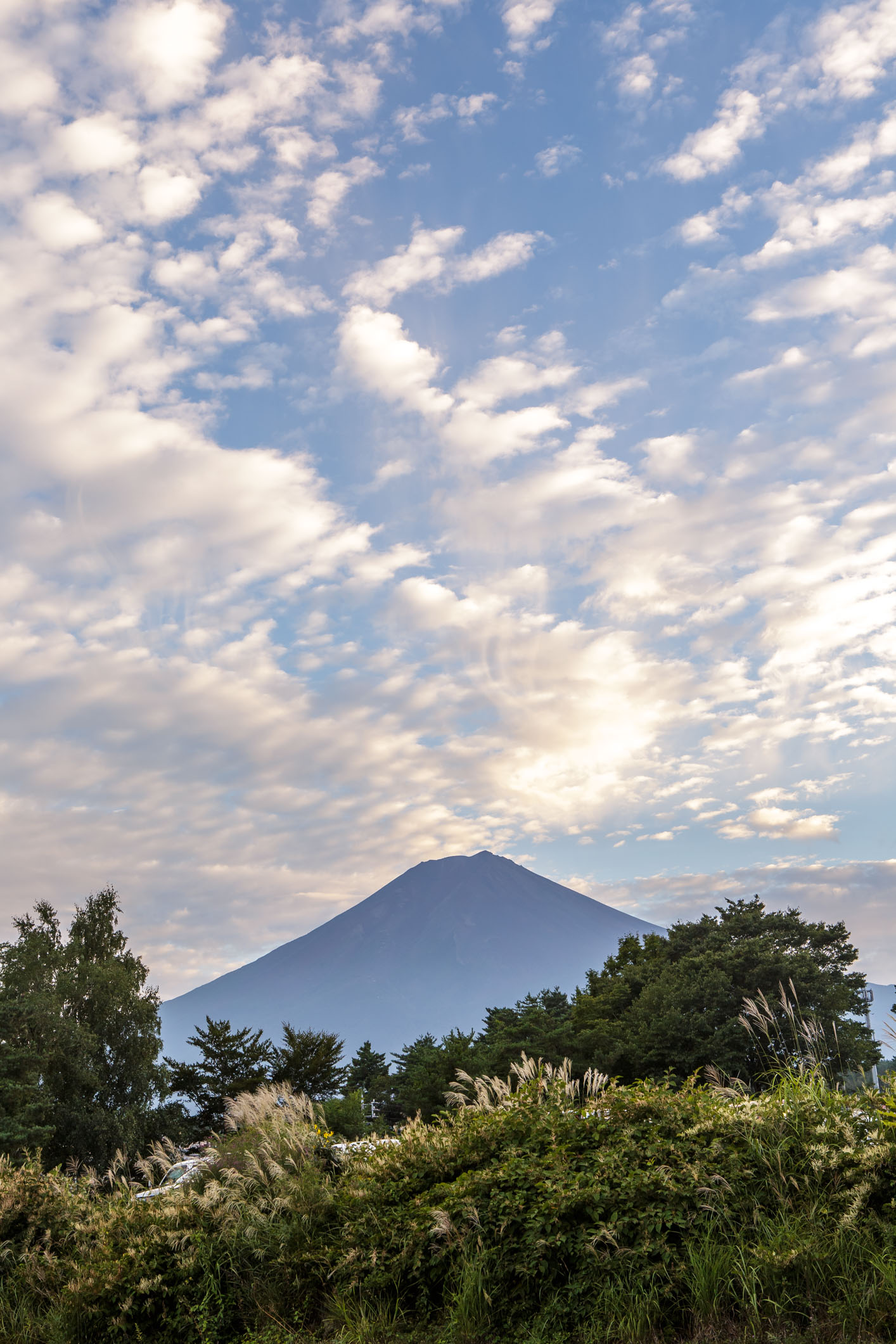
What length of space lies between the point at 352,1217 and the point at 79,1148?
1578 inches

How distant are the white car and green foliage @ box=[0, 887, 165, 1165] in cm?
2724

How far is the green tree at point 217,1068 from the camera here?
124 ft

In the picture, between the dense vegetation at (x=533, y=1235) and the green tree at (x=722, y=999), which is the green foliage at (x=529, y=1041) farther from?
the dense vegetation at (x=533, y=1235)

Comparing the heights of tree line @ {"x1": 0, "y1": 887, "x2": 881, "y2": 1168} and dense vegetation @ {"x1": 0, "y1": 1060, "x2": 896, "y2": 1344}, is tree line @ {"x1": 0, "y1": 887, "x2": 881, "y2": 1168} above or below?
below

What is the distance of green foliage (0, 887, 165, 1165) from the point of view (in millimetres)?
37812

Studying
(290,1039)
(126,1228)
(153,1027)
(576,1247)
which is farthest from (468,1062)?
(576,1247)

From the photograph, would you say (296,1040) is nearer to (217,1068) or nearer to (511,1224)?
(217,1068)

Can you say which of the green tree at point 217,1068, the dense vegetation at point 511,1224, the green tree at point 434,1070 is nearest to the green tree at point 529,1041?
the green tree at point 434,1070

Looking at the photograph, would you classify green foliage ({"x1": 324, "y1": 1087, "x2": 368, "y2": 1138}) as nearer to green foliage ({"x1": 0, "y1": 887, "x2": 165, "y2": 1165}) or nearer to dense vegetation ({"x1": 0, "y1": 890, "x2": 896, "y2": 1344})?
green foliage ({"x1": 0, "y1": 887, "x2": 165, "y2": 1165})

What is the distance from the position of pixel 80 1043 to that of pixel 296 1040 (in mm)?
10161

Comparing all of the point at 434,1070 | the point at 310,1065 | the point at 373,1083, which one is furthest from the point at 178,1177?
the point at 373,1083

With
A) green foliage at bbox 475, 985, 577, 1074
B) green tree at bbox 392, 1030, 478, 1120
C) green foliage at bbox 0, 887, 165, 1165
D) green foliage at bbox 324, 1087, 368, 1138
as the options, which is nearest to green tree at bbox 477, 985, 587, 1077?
green foliage at bbox 475, 985, 577, 1074

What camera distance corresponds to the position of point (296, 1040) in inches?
1528

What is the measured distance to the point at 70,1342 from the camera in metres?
6.73
